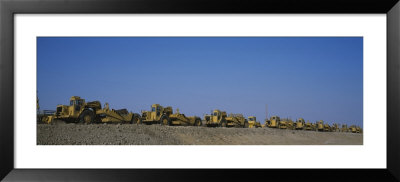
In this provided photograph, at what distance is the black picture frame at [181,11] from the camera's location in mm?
5223

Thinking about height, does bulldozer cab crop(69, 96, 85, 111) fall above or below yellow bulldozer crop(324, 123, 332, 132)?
above

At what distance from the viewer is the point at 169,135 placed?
9.62 metres

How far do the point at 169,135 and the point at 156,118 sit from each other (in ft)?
4.39

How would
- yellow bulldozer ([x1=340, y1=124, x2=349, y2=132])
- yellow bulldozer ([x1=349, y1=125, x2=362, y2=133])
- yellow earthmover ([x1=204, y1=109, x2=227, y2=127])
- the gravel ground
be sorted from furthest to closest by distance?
yellow earthmover ([x1=204, y1=109, x2=227, y2=127])
yellow bulldozer ([x1=340, y1=124, x2=349, y2=132])
the gravel ground
yellow bulldozer ([x1=349, y1=125, x2=362, y2=133])

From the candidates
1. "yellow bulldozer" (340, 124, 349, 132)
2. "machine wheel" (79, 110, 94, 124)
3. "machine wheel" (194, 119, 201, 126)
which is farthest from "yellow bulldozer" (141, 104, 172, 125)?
"yellow bulldozer" (340, 124, 349, 132)

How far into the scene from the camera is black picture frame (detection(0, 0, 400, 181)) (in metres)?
5.22

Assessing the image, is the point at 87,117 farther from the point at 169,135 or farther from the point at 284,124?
the point at 284,124

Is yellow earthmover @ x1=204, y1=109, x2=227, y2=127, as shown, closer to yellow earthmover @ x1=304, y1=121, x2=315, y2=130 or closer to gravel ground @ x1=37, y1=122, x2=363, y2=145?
gravel ground @ x1=37, y1=122, x2=363, y2=145

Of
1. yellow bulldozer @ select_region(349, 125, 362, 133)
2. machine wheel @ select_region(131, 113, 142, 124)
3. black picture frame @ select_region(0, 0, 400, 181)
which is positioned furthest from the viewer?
machine wheel @ select_region(131, 113, 142, 124)

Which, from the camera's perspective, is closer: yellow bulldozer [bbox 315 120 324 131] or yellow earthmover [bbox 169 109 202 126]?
yellow bulldozer [bbox 315 120 324 131]

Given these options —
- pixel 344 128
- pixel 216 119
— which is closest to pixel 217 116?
pixel 216 119

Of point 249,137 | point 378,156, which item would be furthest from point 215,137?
point 378,156

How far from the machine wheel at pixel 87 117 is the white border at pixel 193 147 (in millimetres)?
4234

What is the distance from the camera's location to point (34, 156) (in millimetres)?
5570
